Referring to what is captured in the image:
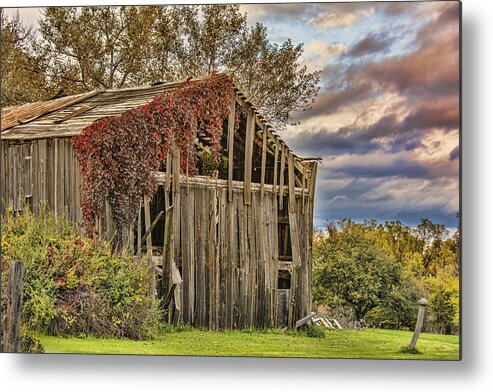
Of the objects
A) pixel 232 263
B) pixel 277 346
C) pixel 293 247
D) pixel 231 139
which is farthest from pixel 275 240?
pixel 277 346

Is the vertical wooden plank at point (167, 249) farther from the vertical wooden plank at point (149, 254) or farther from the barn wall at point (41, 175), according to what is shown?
the barn wall at point (41, 175)

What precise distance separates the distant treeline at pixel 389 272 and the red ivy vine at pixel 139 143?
179 cm

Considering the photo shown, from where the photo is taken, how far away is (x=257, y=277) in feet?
35.4

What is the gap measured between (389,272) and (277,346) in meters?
1.38

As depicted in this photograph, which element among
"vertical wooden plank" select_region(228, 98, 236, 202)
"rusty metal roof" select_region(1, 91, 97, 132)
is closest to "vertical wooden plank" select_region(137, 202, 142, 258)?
"vertical wooden plank" select_region(228, 98, 236, 202)

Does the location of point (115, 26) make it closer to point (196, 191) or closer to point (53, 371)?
point (196, 191)

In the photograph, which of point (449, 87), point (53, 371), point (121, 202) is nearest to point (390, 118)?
point (449, 87)

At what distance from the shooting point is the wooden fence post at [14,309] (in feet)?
31.5

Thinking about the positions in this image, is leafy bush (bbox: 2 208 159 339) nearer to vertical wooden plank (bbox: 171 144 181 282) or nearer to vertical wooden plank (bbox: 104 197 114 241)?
vertical wooden plank (bbox: 104 197 114 241)

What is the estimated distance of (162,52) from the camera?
1042cm

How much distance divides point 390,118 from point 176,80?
239 centimetres

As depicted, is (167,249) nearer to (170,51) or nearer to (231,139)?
(231,139)

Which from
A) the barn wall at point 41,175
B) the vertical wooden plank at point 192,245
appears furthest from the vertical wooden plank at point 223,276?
the barn wall at point 41,175

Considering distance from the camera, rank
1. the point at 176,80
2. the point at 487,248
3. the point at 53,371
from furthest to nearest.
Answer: the point at 176,80, the point at 53,371, the point at 487,248
